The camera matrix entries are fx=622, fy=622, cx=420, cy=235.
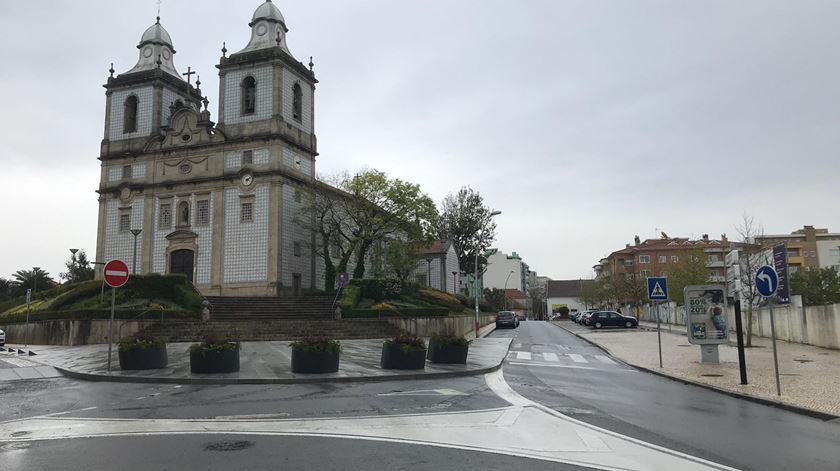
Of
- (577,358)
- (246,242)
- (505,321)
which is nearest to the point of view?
(577,358)

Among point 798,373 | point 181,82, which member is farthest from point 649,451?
point 181,82

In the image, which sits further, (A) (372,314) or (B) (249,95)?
(B) (249,95)

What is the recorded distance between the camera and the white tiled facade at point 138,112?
49.7 metres

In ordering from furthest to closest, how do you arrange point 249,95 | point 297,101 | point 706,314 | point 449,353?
point 297,101 → point 249,95 → point 706,314 → point 449,353

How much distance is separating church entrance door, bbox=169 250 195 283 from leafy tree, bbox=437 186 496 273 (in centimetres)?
3399

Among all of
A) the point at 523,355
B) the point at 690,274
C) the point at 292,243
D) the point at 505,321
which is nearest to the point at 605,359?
the point at 523,355

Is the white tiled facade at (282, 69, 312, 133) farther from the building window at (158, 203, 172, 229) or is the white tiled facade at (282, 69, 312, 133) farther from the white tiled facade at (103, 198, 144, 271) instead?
the white tiled facade at (103, 198, 144, 271)

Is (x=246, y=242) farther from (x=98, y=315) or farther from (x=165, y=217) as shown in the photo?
(x=98, y=315)

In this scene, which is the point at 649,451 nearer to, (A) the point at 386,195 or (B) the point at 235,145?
(A) the point at 386,195

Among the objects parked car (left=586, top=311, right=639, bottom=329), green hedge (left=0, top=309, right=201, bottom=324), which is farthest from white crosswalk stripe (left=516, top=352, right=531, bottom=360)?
parked car (left=586, top=311, right=639, bottom=329)

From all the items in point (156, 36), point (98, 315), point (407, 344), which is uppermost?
point (156, 36)

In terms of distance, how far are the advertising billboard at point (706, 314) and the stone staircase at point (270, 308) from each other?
21.5 metres

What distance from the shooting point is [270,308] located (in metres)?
38.5

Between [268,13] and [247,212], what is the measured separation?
53.7 ft
